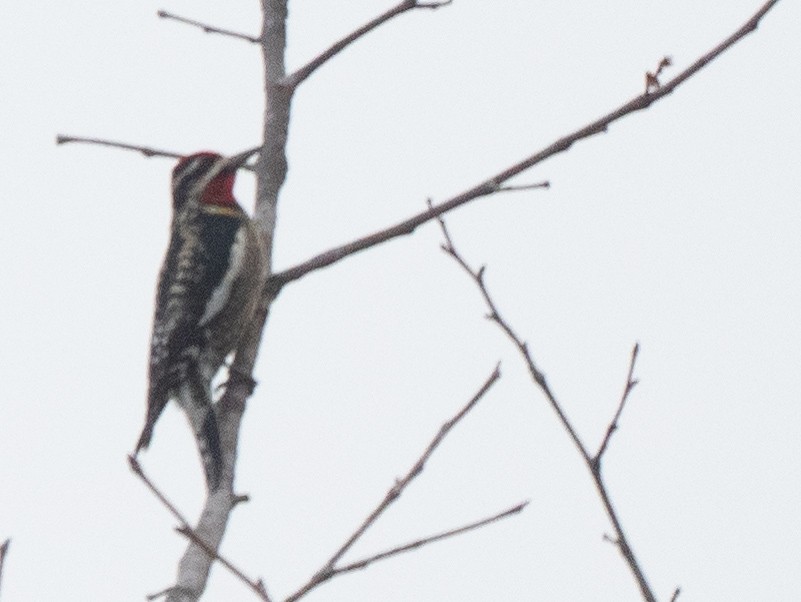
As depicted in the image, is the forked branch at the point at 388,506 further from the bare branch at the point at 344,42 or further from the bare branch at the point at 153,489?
the bare branch at the point at 344,42

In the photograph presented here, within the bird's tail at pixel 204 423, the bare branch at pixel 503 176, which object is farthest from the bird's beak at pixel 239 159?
the bare branch at pixel 503 176

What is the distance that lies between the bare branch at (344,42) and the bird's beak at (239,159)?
4.00 ft

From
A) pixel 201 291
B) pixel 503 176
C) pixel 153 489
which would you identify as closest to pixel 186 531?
pixel 153 489

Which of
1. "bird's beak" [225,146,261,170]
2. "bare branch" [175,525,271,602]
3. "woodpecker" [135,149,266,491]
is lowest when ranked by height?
"bare branch" [175,525,271,602]

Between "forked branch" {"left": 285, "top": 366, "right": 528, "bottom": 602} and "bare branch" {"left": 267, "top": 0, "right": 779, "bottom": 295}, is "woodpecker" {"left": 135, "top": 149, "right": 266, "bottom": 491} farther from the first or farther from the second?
"forked branch" {"left": 285, "top": 366, "right": 528, "bottom": 602}

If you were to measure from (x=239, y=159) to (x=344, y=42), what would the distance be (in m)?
1.63

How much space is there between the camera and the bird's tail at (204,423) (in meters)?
3.41

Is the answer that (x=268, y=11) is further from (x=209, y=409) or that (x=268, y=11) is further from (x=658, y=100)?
(x=658, y=100)

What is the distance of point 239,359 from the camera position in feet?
14.0

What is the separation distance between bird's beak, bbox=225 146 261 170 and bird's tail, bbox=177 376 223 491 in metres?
1.03

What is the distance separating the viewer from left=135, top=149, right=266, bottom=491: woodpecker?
500cm

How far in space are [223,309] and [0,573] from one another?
3336 mm

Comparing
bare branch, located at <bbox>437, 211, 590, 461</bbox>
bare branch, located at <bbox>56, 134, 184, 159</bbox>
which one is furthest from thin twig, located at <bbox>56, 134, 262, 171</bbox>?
bare branch, located at <bbox>437, 211, 590, 461</bbox>

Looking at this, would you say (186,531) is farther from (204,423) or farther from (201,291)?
(201,291)
